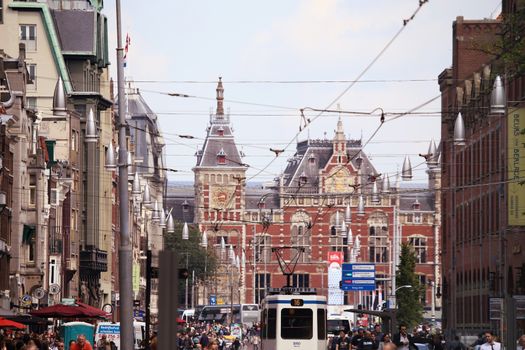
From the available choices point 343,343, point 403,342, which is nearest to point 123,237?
point 403,342

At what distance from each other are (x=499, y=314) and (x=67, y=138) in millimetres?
56628

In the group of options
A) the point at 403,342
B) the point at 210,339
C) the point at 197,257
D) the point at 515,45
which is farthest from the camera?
the point at 197,257

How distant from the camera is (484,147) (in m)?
81.1

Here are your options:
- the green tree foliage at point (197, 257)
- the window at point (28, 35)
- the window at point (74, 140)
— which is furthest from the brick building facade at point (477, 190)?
the green tree foliage at point (197, 257)

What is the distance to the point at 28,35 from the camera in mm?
90438

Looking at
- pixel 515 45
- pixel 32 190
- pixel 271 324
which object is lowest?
pixel 271 324

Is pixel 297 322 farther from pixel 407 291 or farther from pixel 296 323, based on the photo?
pixel 407 291

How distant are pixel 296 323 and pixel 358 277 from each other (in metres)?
46.7

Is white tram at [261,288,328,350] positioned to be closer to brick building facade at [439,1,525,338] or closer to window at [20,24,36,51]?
brick building facade at [439,1,525,338]

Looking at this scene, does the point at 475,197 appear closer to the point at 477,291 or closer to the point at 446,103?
the point at 477,291

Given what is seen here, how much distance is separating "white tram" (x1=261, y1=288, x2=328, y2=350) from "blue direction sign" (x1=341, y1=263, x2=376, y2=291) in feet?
144

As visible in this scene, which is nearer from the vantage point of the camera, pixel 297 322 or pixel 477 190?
pixel 297 322

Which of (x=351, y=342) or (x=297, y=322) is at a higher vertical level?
(x=297, y=322)

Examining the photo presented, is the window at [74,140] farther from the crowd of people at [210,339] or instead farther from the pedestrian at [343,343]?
the pedestrian at [343,343]
